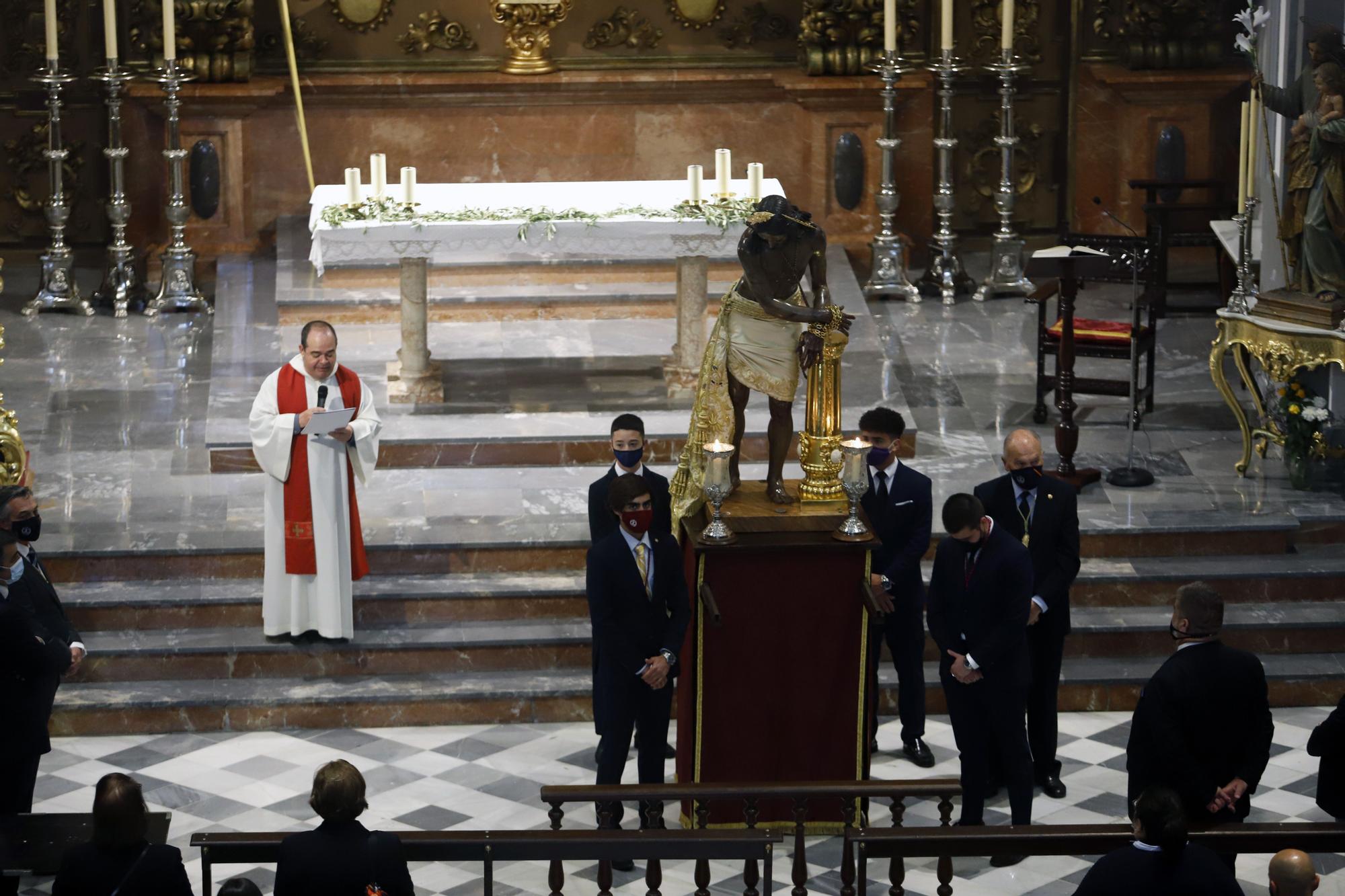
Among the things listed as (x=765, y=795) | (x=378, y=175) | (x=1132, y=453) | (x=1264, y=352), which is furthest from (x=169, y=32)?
(x=765, y=795)

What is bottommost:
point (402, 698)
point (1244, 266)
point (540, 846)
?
point (402, 698)

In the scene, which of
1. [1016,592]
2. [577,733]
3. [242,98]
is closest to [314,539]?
[577,733]

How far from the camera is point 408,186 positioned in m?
12.8

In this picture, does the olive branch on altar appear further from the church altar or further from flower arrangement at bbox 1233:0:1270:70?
flower arrangement at bbox 1233:0:1270:70

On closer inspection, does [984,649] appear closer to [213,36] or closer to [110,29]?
[110,29]

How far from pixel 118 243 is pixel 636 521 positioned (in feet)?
26.7

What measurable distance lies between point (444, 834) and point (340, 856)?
0.49m

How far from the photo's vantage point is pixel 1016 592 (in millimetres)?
8570

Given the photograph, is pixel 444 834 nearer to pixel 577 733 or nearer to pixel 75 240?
pixel 577 733

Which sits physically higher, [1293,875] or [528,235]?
[528,235]

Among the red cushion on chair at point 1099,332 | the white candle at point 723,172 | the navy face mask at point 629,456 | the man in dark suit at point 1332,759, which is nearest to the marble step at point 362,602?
the navy face mask at point 629,456

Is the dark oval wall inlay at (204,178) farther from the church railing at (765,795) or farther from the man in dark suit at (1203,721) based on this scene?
the man in dark suit at (1203,721)

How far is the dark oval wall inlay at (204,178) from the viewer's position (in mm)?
15945

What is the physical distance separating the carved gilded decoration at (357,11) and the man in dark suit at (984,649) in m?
9.20
